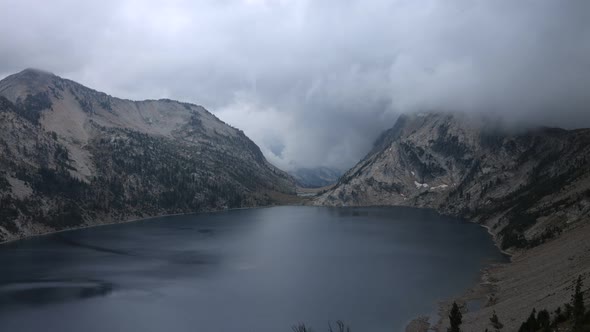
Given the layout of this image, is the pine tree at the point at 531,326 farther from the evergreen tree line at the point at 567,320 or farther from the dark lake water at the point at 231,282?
the dark lake water at the point at 231,282

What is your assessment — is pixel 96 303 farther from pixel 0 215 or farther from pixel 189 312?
pixel 0 215

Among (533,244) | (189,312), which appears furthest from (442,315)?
(533,244)

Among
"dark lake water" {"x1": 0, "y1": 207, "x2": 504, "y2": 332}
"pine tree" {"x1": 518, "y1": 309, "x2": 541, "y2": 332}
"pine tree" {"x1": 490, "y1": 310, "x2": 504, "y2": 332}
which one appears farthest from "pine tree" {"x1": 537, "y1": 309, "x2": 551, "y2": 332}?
"dark lake water" {"x1": 0, "y1": 207, "x2": 504, "y2": 332}

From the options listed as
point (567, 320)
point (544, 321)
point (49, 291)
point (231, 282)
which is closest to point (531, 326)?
point (544, 321)

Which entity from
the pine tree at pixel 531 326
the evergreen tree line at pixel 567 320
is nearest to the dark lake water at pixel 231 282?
the pine tree at pixel 531 326

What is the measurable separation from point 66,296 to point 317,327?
59276 mm

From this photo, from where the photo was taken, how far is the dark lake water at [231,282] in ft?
287

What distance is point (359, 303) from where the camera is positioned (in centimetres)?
9462

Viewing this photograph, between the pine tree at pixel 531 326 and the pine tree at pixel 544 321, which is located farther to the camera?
the pine tree at pixel 531 326

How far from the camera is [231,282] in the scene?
383 ft

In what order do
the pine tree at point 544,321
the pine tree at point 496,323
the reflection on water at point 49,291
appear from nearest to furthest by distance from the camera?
1. the pine tree at point 544,321
2. the pine tree at point 496,323
3. the reflection on water at point 49,291

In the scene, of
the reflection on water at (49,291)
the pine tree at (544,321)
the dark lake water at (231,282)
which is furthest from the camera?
the reflection on water at (49,291)

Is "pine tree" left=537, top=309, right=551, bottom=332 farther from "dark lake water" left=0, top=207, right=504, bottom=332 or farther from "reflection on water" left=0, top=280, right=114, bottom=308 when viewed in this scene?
"reflection on water" left=0, top=280, right=114, bottom=308

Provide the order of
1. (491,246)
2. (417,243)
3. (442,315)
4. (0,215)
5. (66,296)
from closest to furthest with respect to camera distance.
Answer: (442,315) → (66,296) → (491,246) → (417,243) → (0,215)
